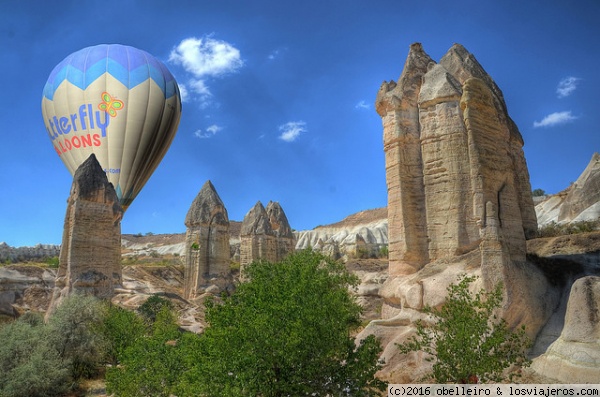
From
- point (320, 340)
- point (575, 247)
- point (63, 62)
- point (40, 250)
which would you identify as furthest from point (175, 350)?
point (40, 250)

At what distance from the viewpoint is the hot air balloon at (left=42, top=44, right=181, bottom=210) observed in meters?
38.2

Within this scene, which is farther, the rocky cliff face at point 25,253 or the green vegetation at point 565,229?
the rocky cliff face at point 25,253

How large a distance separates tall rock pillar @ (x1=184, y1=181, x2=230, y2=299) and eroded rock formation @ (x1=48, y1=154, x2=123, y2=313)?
42.7 ft

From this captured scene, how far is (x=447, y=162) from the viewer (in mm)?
13367

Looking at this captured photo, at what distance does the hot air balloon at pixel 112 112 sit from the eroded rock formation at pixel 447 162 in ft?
90.5

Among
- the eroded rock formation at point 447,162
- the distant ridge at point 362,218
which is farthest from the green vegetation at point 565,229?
the distant ridge at point 362,218

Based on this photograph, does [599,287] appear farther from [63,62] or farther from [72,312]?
[63,62]

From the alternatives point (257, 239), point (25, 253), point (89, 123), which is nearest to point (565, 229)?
point (257, 239)

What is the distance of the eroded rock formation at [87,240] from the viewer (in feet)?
54.4

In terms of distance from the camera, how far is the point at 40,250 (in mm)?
64375

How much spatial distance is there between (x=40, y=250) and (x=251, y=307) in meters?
64.6

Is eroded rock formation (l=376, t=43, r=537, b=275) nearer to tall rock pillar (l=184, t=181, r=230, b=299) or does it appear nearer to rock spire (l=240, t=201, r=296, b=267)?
tall rock pillar (l=184, t=181, r=230, b=299)

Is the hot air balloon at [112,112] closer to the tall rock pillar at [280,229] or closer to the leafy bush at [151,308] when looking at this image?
the tall rock pillar at [280,229]

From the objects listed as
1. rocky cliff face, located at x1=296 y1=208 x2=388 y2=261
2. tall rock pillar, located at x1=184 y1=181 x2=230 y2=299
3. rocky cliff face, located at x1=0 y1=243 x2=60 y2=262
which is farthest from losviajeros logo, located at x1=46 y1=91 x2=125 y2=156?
rocky cliff face, located at x1=296 y1=208 x2=388 y2=261
